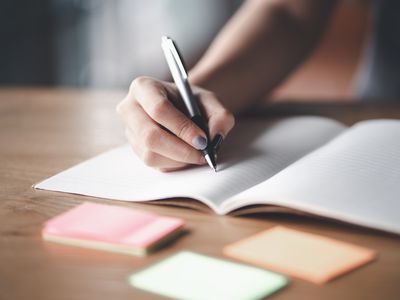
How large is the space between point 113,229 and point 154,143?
179mm

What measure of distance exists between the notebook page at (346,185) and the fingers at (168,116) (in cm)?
11

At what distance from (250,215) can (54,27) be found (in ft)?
9.83

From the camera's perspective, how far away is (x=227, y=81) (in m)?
1.07

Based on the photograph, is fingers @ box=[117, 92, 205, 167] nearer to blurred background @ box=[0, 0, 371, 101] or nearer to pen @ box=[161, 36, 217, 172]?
pen @ box=[161, 36, 217, 172]

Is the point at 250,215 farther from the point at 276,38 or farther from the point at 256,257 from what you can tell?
the point at 276,38

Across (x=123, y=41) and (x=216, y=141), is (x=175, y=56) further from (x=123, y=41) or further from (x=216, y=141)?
(x=123, y=41)

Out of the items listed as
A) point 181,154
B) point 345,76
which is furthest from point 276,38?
point 345,76

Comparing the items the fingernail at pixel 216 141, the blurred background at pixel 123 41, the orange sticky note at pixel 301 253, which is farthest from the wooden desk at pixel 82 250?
→ the blurred background at pixel 123 41

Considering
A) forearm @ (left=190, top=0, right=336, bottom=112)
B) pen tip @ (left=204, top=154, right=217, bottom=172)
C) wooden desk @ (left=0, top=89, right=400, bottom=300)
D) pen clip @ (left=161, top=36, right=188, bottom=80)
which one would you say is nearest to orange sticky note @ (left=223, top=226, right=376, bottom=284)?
wooden desk @ (left=0, top=89, right=400, bottom=300)

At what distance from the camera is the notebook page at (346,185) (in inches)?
22.4

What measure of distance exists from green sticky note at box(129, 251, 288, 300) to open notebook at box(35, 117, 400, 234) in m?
0.11

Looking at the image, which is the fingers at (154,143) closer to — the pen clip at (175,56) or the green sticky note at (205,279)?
the pen clip at (175,56)

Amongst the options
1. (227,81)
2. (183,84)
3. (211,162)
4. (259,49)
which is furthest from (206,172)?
(259,49)

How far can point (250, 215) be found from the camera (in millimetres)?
627
